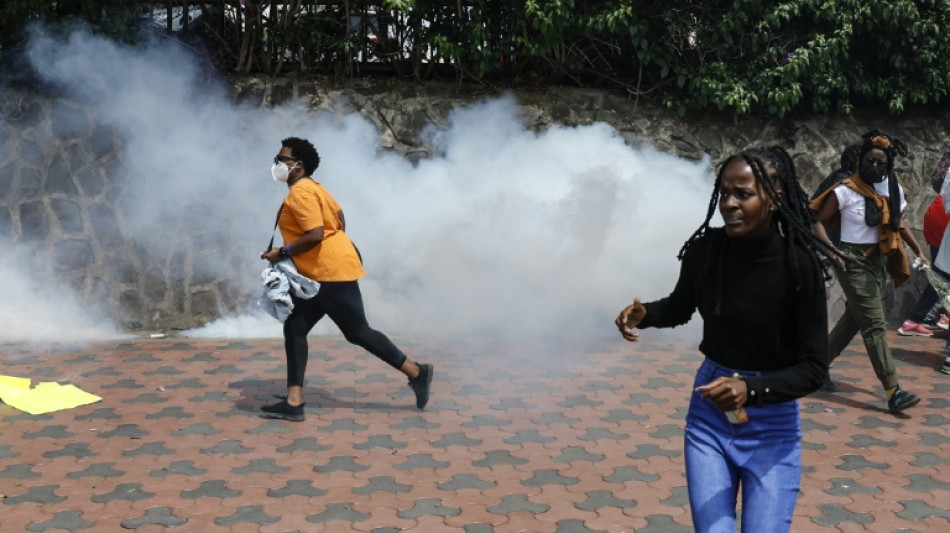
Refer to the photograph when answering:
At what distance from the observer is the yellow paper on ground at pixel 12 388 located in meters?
6.53

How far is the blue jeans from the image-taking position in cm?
301

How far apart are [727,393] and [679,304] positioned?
1.72ft

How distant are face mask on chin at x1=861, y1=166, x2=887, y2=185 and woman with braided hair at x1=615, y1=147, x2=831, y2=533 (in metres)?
3.54

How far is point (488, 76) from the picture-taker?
10211mm

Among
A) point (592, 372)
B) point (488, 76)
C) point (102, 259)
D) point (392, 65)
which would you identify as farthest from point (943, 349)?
point (102, 259)

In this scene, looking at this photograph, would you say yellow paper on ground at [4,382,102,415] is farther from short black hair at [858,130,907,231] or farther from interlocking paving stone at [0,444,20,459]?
short black hair at [858,130,907,231]

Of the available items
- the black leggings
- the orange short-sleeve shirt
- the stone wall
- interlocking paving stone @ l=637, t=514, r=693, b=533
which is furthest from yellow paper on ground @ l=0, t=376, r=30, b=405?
interlocking paving stone @ l=637, t=514, r=693, b=533

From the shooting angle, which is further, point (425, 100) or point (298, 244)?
point (425, 100)

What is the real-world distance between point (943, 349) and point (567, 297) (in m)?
3.06

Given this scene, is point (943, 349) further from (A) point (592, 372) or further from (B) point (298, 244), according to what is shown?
(B) point (298, 244)

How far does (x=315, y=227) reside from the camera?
6000mm

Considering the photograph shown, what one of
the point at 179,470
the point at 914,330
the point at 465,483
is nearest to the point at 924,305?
the point at 914,330

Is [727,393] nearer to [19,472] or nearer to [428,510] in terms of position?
[428,510]

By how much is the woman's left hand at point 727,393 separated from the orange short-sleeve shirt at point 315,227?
137 inches
